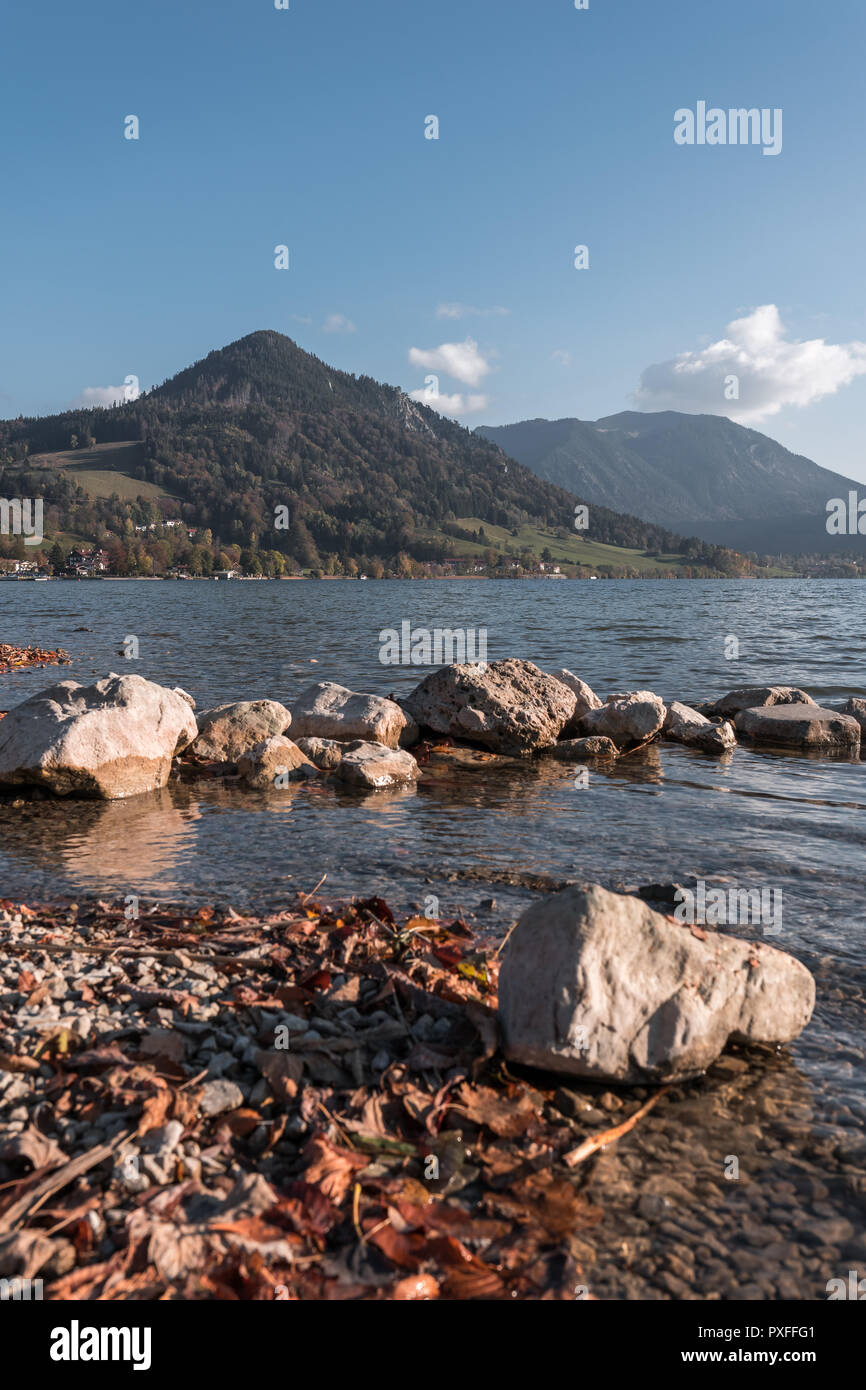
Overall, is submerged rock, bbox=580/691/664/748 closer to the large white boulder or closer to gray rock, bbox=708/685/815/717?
the large white boulder

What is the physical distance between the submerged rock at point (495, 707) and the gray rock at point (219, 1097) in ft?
42.9

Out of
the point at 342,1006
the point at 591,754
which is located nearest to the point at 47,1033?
the point at 342,1006

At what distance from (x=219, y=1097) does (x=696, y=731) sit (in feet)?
51.8

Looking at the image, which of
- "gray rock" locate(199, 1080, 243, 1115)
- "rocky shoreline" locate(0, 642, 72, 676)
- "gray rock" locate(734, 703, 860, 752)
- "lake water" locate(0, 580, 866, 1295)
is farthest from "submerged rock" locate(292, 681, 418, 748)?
"rocky shoreline" locate(0, 642, 72, 676)

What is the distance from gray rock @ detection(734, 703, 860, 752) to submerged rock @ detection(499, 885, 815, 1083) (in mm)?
14836

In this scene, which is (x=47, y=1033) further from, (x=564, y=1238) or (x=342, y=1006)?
(x=564, y=1238)

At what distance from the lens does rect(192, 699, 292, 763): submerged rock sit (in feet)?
53.0

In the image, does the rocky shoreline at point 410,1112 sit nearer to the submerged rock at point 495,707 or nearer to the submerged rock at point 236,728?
the submerged rock at point 236,728

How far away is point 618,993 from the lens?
202 inches

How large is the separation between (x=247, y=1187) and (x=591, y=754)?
14209 mm

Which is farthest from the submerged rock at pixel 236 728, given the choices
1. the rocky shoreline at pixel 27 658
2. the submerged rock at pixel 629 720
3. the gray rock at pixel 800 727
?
the rocky shoreline at pixel 27 658

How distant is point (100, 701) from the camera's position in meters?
14.0

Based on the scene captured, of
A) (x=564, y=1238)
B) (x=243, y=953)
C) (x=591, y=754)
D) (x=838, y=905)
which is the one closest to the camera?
(x=564, y=1238)
